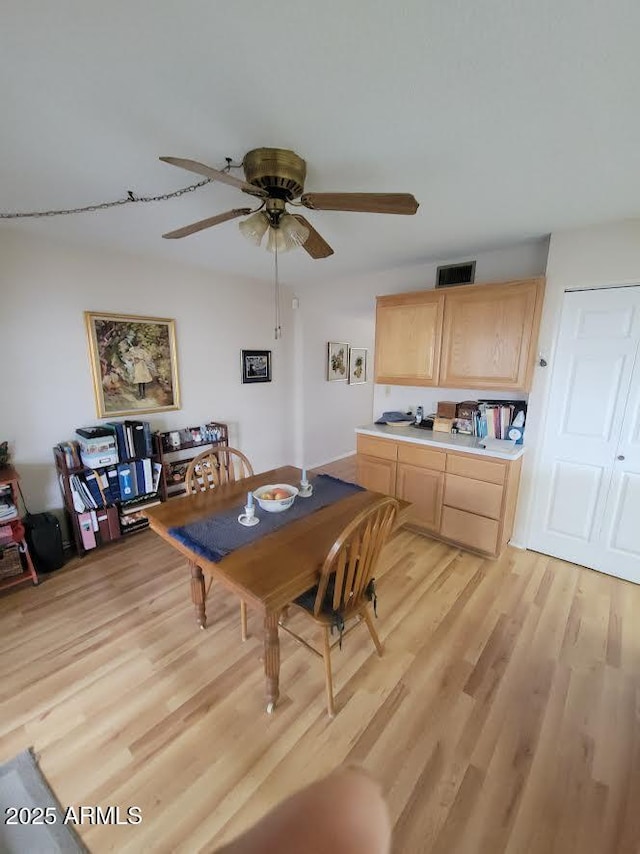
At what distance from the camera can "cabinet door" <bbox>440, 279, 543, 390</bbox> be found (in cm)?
245

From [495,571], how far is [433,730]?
4.50 ft

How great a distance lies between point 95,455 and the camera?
2.60 meters

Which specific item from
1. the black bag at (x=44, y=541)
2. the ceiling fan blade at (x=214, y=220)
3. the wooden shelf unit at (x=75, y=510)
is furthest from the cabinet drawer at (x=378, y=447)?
the black bag at (x=44, y=541)

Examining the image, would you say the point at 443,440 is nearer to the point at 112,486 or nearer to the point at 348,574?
the point at 348,574

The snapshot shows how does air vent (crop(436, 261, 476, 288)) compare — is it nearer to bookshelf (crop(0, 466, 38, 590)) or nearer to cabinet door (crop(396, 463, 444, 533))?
cabinet door (crop(396, 463, 444, 533))

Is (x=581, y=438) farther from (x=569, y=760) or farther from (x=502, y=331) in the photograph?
(x=569, y=760)

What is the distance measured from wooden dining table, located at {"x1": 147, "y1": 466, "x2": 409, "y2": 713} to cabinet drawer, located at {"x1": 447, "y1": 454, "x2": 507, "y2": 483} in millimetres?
994

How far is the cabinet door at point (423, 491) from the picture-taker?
2.84 metres

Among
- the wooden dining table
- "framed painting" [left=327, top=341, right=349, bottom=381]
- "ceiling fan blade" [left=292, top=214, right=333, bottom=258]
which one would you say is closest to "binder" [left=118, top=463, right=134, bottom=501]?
the wooden dining table

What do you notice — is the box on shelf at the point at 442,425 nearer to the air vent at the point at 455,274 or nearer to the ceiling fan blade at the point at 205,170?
the air vent at the point at 455,274

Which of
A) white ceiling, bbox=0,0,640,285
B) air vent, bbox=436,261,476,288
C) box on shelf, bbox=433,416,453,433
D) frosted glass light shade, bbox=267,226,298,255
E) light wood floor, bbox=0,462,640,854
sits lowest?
light wood floor, bbox=0,462,640,854

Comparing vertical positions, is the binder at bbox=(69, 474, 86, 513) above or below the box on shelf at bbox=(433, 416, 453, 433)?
below

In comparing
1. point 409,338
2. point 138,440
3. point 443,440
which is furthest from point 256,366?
point 443,440

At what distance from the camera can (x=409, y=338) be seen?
119 inches
